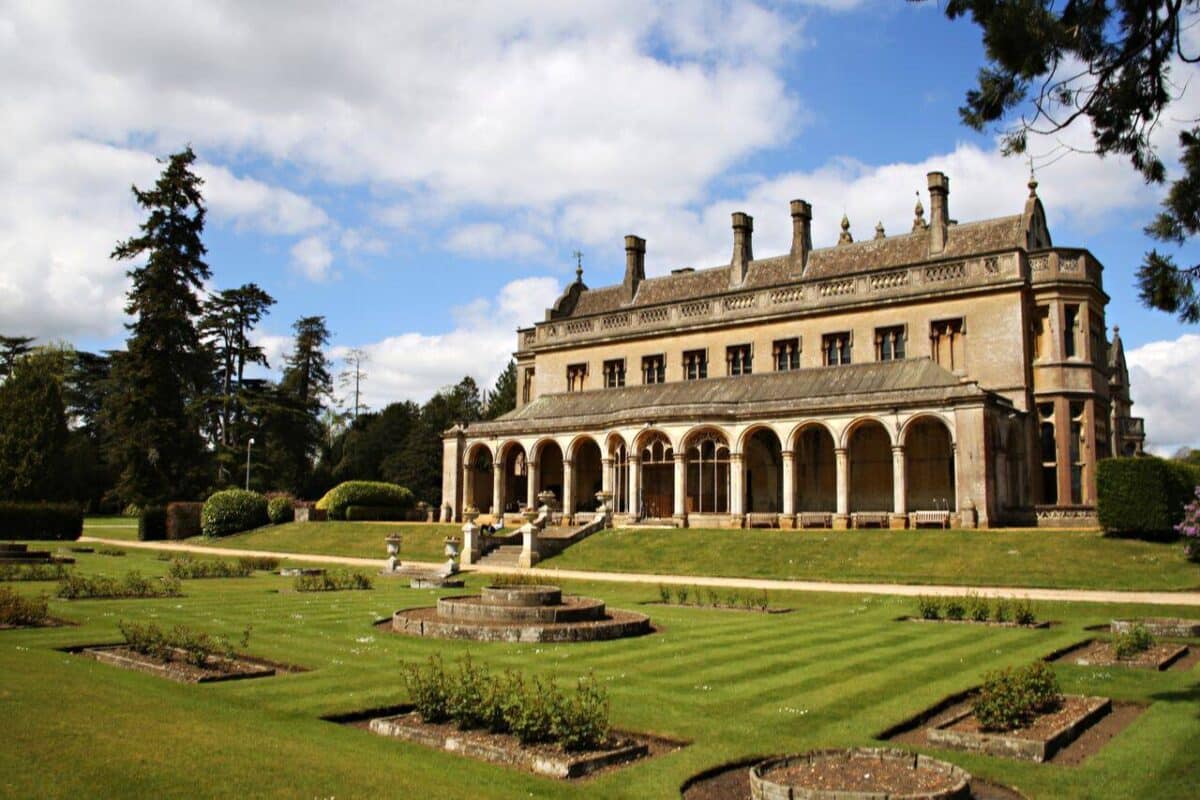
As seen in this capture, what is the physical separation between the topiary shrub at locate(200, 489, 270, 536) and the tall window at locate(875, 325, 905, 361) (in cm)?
3391

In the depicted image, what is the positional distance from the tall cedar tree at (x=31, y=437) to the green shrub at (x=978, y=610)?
187 ft

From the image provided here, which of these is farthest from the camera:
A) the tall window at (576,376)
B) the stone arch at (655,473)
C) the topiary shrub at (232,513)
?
the tall window at (576,376)

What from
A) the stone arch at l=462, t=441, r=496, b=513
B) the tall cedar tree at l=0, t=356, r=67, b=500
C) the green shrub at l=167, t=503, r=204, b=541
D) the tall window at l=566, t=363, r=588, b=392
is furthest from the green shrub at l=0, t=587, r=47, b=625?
the tall cedar tree at l=0, t=356, r=67, b=500

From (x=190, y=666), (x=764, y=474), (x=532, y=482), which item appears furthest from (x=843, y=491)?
(x=190, y=666)

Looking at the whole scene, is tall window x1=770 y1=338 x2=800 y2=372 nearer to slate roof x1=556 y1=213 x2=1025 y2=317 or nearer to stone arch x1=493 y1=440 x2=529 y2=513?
slate roof x1=556 y1=213 x2=1025 y2=317

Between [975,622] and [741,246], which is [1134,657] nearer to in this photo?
[975,622]

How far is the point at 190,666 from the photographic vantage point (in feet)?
41.9

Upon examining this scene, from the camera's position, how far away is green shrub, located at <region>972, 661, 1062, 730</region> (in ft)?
32.8

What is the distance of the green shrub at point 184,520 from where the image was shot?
167 feet

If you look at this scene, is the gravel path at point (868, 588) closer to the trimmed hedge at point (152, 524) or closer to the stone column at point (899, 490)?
the stone column at point (899, 490)

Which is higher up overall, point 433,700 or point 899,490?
point 899,490

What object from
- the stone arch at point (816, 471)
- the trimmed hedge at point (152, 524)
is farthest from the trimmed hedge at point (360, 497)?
the stone arch at point (816, 471)

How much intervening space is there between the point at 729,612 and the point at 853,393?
19.7m

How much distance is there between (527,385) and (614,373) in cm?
798
